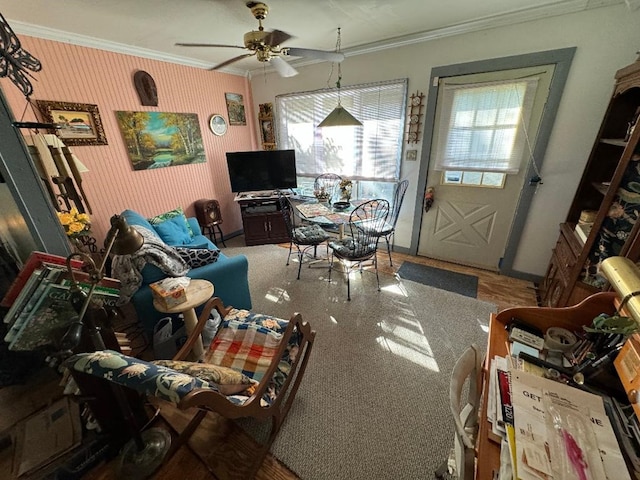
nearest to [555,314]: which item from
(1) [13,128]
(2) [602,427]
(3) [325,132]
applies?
(2) [602,427]

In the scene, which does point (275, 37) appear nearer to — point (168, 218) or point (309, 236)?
point (309, 236)

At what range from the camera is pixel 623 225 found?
1479 millimetres

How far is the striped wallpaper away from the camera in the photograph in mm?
2275

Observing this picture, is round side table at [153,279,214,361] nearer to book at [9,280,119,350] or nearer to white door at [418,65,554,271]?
book at [9,280,119,350]

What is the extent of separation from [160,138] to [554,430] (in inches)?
158

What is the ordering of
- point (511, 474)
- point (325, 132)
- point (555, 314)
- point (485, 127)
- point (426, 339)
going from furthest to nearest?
point (325, 132) < point (485, 127) < point (426, 339) < point (555, 314) < point (511, 474)

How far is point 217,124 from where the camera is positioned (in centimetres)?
369

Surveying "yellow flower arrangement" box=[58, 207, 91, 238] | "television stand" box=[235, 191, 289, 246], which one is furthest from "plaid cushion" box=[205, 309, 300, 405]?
"television stand" box=[235, 191, 289, 246]

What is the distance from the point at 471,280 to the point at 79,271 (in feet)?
10.7

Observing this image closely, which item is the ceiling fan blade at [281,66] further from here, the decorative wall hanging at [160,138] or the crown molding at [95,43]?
the decorative wall hanging at [160,138]

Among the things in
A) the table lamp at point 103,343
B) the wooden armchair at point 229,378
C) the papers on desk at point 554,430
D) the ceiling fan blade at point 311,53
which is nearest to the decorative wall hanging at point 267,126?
the ceiling fan blade at point 311,53

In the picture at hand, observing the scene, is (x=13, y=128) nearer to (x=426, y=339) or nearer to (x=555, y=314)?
(x=555, y=314)

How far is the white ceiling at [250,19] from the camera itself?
73.7 inches

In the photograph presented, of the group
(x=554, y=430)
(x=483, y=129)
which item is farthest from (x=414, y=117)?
(x=554, y=430)
